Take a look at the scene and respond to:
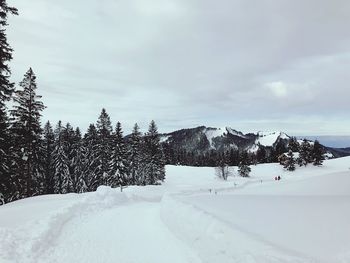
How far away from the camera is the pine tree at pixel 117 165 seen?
52562mm

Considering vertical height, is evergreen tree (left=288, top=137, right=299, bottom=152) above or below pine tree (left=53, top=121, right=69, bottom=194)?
above

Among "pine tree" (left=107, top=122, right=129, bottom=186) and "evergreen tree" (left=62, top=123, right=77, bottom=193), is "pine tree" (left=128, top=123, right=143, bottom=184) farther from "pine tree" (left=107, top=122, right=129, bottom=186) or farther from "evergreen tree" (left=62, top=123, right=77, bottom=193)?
"pine tree" (left=107, top=122, right=129, bottom=186)

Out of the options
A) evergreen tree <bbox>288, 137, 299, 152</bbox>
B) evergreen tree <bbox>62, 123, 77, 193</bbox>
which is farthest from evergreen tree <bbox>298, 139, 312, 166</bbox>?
evergreen tree <bbox>62, 123, 77, 193</bbox>

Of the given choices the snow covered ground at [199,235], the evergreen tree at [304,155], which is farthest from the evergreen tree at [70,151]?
the evergreen tree at [304,155]

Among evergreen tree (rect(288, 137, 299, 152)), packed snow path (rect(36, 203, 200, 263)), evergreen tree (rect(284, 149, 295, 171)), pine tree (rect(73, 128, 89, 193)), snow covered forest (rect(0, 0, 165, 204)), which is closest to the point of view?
packed snow path (rect(36, 203, 200, 263))

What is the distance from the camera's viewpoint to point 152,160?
68.1 meters

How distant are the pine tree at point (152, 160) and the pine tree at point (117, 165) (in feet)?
43.0

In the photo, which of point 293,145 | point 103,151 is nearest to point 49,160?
point 103,151

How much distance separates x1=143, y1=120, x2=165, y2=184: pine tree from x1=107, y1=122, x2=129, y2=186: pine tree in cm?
1311

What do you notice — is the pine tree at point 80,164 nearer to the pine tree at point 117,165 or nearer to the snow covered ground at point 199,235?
the pine tree at point 117,165

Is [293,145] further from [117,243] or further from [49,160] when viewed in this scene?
[117,243]

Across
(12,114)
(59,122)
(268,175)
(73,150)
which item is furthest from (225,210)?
(268,175)

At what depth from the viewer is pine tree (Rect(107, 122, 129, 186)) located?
172 feet

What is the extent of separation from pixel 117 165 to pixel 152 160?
50.9ft
